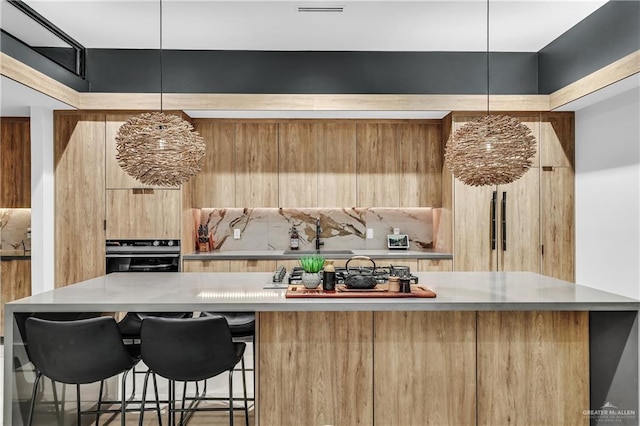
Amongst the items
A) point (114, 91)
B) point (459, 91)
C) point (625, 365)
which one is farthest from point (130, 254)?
point (625, 365)

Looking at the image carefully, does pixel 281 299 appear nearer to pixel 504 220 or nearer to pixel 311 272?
pixel 311 272

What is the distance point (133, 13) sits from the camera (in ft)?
12.4

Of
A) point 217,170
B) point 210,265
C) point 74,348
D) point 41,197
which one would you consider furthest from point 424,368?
point 41,197

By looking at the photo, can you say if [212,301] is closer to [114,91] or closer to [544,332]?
[544,332]

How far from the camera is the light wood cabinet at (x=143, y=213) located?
4578 millimetres

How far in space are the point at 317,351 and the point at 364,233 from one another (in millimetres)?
3007

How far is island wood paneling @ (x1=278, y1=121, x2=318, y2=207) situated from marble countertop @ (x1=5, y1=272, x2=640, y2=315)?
7.42 feet

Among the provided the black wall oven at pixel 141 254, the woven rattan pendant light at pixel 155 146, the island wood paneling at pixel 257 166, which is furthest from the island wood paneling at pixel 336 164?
the woven rattan pendant light at pixel 155 146

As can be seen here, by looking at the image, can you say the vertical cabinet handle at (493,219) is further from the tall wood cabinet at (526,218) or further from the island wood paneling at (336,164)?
the island wood paneling at (336,164)

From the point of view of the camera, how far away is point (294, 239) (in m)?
5.38

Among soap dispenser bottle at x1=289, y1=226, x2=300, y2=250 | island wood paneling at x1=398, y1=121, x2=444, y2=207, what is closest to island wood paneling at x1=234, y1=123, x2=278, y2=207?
soap dispenser bottle at x1=289, y1=226, x2=300, y2=250

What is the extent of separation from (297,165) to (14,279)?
3305mm

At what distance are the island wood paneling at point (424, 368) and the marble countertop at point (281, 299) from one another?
7.3 inches

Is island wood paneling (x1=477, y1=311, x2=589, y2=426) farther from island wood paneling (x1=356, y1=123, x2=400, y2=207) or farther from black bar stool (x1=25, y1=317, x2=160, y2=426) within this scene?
island wood paneling (x1=356, y1=123, x2=400, y2=207)
